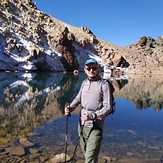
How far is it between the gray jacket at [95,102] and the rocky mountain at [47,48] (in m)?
53.1

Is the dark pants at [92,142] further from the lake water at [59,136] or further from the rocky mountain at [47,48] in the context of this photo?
the rocky mountain at [47,48]

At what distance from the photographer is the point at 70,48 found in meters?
78.7

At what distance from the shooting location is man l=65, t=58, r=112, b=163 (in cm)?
462

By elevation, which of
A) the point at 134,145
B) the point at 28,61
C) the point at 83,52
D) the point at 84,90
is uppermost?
the point at 83,52

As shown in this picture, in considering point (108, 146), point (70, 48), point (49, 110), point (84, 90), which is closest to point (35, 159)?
point (108, 146)

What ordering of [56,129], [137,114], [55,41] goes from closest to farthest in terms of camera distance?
[56,129] → [137,114] → [55,41]

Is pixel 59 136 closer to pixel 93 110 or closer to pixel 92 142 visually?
pixel 92 142

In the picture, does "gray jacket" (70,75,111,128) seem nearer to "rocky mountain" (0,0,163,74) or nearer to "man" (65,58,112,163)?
"man" (65,58,112,163)

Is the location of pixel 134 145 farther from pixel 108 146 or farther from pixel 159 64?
pixel 159 64

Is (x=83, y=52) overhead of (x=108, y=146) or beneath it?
overhead

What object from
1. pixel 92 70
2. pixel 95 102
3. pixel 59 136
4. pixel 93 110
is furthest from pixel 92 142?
pixel 59 136

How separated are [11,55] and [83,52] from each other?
34585mm

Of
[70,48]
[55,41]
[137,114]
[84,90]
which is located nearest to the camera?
[84,90]

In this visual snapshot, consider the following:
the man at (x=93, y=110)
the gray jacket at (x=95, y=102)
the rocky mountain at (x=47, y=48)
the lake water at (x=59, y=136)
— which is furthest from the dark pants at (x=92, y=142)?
the rocky mountain at (x=47, y=48)
